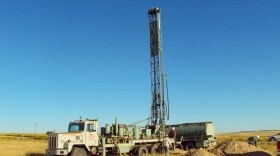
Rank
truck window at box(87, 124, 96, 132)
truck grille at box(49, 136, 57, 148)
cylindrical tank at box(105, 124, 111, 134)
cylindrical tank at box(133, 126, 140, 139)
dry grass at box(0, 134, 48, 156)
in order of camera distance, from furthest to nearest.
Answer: dry grass at box(0, 134, 48, 156) < cylindrical tank at box(133, 126, 140, 139) < cylindrical tank at box(105, 124, 111, 134) < truck window at box(87, 124, 96, 132) < truck grille at box(49, 136, 57, 148)

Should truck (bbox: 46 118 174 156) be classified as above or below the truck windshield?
below

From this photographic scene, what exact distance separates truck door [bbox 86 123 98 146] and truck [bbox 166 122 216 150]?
Result: 987cm

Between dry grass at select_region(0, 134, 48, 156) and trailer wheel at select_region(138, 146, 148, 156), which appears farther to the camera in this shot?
dry grass at select_region(0, 134, 48, 156)

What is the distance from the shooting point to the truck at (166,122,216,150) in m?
32.8

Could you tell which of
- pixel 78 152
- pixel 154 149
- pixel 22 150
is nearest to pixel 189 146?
pixel 154 149

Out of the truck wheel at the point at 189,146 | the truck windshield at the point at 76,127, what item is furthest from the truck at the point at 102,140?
the truck wheel at the point at 189,146

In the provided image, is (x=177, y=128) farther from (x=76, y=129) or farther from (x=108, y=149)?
(x=76, y=129)

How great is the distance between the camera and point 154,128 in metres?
A: 30.3

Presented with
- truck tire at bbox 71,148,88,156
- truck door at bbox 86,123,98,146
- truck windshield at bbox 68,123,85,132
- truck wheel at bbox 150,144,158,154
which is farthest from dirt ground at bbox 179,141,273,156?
truck windshield at bbox 68,123,85,132

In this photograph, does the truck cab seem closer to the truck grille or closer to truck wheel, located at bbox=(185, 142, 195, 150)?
the truck grille

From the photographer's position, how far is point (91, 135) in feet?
80.4

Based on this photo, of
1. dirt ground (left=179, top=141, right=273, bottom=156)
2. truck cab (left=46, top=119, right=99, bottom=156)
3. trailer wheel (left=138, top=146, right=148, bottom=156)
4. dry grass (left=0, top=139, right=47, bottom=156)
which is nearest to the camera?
dirt ground (left=179, top=141, right=273, bottom=156)

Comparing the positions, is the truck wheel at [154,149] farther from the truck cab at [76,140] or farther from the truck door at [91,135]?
the truck door at [91,135]

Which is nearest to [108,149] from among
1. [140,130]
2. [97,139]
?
[97,139]
